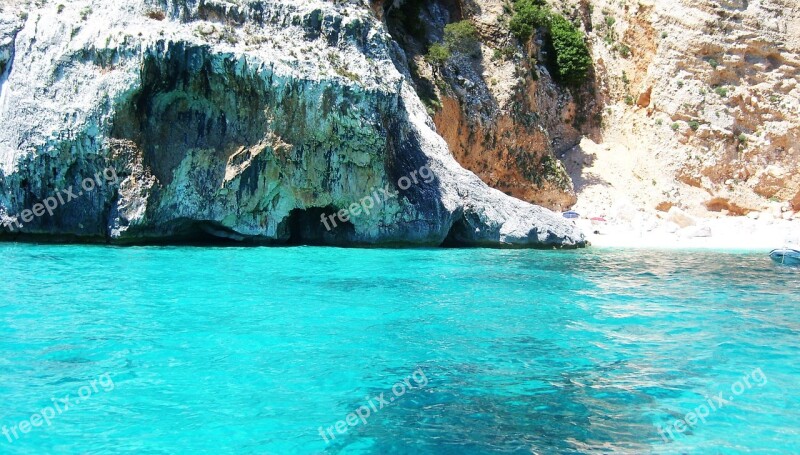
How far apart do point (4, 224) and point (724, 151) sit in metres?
30.2

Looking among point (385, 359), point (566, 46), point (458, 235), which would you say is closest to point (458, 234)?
point (458, 235)

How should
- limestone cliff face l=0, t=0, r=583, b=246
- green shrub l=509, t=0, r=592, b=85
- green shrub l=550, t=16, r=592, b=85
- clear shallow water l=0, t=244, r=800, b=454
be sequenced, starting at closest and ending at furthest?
1. clear shallow water l=0, t=244, r=800, b=454
2. limestone cliff face l=0, t=0, r=583, b=246
3. green shrub l=509, t=0, r=592, b=85
4. green shrub l=550, t=16, r=592, b=85

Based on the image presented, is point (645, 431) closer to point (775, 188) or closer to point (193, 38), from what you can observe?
point (193, 38)

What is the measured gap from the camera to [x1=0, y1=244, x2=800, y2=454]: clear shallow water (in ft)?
20.9

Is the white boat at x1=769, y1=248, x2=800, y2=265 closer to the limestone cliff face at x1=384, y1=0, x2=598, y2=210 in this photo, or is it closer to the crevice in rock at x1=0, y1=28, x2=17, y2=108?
the limestone cliff face at x1=384, y1=0, x2=598, y2=210

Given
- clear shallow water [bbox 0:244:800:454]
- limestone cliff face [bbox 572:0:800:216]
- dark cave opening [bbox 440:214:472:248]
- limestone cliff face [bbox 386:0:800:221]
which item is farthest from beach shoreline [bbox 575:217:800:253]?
clear shallow water [bbox 0:244:800:454]

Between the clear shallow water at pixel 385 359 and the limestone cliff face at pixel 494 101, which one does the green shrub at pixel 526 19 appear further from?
the clear shallow water at pixel 385 359

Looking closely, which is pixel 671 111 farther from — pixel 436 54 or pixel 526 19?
pixel 436 54

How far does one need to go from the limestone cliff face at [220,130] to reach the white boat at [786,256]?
696cm

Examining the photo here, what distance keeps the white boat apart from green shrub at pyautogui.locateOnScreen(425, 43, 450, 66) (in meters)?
14.8

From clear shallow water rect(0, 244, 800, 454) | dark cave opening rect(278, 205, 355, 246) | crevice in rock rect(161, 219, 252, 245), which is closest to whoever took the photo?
clear shallow water rect(0, 244, 800, 454)

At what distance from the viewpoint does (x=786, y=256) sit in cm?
2041

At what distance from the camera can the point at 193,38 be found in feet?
63.8

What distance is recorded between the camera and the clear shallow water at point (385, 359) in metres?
6.38
